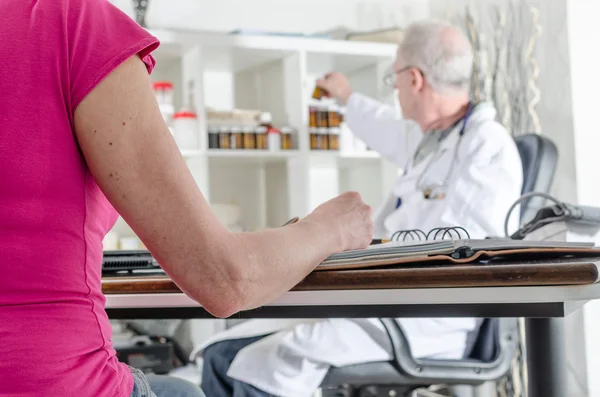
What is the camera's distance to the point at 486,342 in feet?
5.89

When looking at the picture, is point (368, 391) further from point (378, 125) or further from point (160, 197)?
point (378, 125)

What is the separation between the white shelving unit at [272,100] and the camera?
3287mm

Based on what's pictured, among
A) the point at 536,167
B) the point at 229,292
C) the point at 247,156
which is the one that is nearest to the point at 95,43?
the point at 229,292

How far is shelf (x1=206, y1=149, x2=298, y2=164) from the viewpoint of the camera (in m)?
3.26

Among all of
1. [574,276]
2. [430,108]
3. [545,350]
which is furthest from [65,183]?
[430,108]

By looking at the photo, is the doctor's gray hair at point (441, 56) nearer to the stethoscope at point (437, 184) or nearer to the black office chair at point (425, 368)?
the stethoscope at point (437, 184)

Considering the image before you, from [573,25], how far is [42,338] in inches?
102

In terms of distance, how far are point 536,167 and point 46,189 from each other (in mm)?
1598

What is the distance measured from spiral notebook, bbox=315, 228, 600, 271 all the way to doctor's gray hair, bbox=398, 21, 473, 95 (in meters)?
1.69

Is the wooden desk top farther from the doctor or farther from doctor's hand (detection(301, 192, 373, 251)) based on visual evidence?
the doctor

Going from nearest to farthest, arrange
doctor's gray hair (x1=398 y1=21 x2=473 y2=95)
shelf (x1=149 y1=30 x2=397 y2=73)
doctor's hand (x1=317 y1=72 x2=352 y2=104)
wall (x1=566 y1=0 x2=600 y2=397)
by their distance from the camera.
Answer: doctor's gray hair (x1=398 y1=21 x2=473 y2=95)
wall (x1=566 y1=0 x2=600 y2=397)
doctor's hand (x1=317 y1=72 x2=352 y2=104)
shelf (x1=149 y1=30 x2=397 y2=73)

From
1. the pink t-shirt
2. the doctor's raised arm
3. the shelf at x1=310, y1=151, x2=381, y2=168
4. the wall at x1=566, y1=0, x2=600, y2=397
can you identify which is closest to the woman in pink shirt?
the pink t-shirt

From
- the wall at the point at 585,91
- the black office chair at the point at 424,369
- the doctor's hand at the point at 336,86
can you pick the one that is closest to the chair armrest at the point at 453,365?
the black office chair at the point at 424,369

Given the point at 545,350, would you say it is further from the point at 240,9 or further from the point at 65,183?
the point at 240,9
